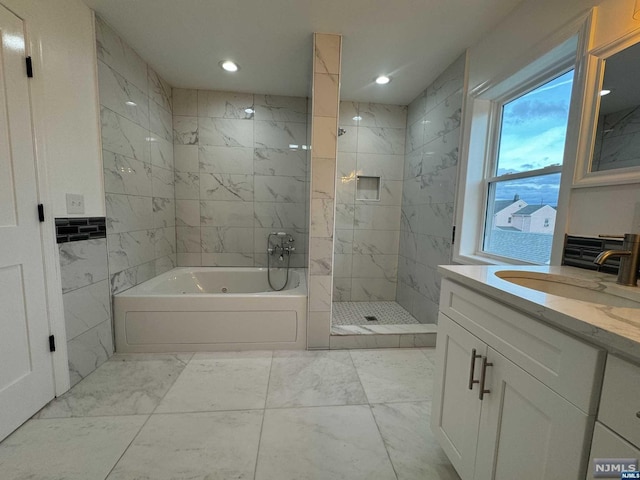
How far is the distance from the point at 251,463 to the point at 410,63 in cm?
294

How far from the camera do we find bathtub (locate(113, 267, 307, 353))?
2.00 m

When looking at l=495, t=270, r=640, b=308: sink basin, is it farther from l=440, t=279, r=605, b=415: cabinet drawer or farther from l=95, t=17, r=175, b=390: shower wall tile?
l=95, t=17, r=175, b=390: shower wall tile

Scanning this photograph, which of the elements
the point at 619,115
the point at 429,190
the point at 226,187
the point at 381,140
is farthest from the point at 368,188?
the point at 619,115

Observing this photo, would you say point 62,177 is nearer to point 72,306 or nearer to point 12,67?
point 12,67

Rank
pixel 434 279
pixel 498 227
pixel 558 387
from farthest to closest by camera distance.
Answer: pixel 434 279
pixel 498 227
pixel 558 387

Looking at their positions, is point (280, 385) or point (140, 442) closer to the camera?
point (140, 442)

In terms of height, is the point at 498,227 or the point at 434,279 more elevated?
the point at 498,227

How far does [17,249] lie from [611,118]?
2851mm

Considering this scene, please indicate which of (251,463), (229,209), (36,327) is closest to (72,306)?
(36,327)

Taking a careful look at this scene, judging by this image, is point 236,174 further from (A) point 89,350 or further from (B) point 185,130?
(A) point 89,350

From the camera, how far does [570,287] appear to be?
104cm

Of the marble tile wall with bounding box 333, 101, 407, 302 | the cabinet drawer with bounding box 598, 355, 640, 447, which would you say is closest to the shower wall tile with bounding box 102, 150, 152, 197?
the marble tile wall with bounding box 333, 101, 407, 302

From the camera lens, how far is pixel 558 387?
628mm

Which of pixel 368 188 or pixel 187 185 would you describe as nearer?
pixel 187 185
